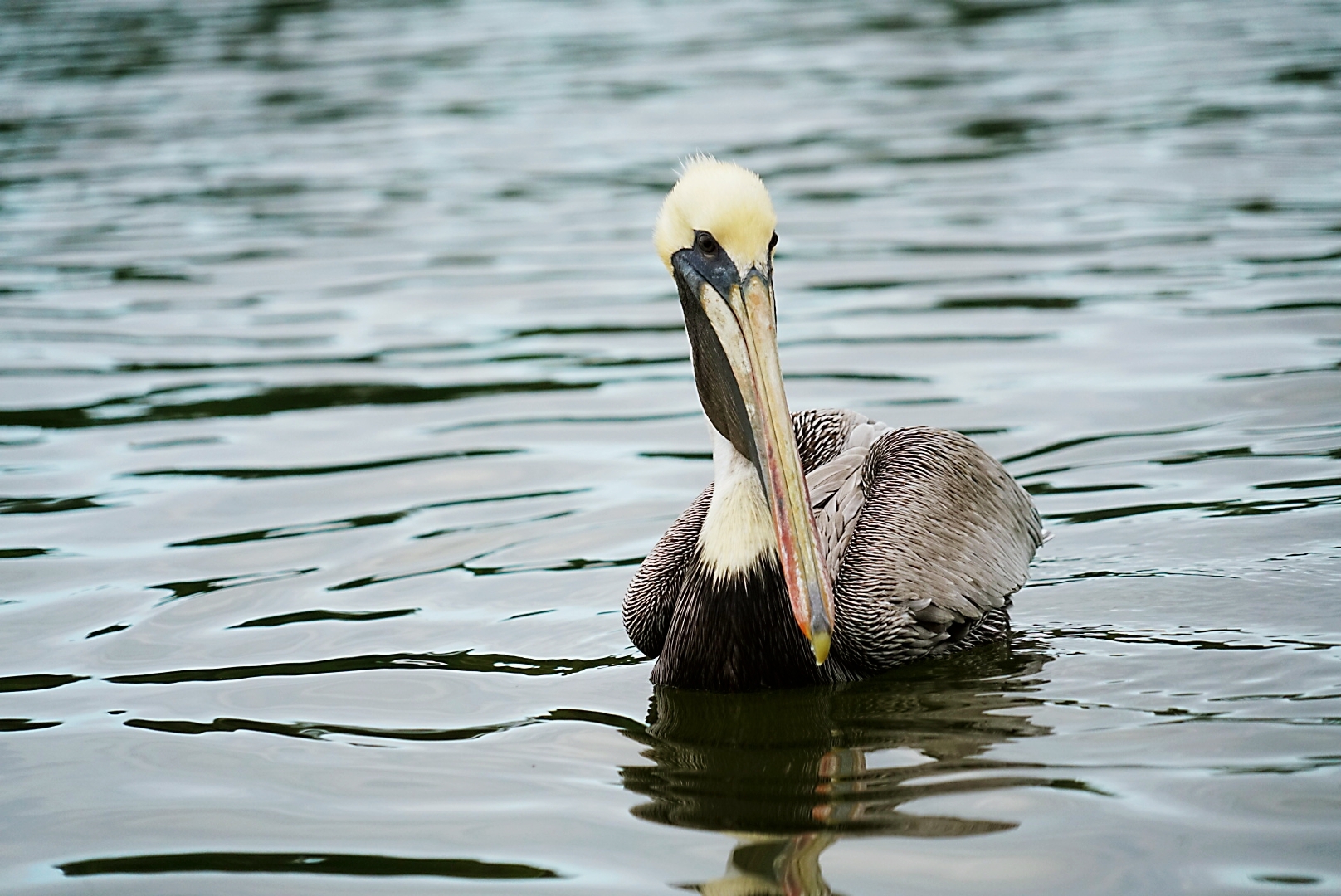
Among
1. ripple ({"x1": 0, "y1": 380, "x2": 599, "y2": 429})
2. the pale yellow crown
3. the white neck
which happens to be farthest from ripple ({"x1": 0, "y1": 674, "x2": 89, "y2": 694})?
ripple ({"x1": 0, "y1": 380, "x2": 599, "y2": 429})

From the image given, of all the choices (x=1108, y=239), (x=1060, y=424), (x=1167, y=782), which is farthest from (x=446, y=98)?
(x=1167, y=782)

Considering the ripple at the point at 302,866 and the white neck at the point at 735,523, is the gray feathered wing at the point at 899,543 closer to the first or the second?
the white neck at the point at 735,523

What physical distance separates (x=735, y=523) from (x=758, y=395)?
1.46ft

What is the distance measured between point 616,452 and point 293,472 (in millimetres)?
1263

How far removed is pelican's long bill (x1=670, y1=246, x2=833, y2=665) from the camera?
409cm

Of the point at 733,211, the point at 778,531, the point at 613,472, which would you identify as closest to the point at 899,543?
the point at 778,531

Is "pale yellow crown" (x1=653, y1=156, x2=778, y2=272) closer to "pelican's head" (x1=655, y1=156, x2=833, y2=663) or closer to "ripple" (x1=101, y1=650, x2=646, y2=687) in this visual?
"pelican's head" (x1=655, y1=156, x2=833, y2=663)

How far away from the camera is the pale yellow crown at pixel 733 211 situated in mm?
4262

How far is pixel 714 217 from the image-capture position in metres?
4.27

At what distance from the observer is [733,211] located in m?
4.26

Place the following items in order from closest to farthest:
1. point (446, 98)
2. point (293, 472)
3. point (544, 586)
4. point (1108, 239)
Answer: point (544, 586) < point (293, 472) < point (1108, 239) < point (446, 98)

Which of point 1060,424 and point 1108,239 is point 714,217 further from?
point 1108,239

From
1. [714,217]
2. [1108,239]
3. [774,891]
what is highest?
[714,217]

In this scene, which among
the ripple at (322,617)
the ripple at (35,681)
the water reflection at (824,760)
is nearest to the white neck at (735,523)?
the water reflection at (824,760)
